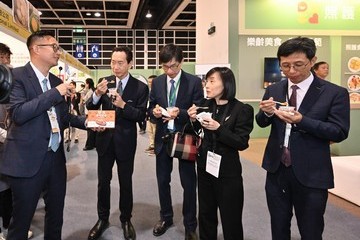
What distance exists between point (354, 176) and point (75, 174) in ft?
12.6

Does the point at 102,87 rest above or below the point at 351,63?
below

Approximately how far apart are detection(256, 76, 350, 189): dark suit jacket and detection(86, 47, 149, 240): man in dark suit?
1.32 m

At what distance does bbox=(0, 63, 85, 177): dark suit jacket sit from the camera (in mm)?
1846

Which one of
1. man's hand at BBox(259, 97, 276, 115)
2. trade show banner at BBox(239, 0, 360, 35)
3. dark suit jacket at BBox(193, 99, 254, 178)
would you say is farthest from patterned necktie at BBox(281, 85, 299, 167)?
trade show banner at BBox(239, 0, 360, 35)

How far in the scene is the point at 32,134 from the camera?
6.28 ft

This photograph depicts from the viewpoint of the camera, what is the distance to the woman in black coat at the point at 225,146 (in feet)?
6.76

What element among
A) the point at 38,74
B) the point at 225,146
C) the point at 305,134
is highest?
the point at 38,74

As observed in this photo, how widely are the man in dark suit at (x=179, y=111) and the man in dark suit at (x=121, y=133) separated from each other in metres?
0.16

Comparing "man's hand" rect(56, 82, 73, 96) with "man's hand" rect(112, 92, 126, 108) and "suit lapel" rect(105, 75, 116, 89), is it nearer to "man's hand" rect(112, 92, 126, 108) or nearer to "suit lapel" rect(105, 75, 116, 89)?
"man's hand" rect(112, 92, 126, 108)

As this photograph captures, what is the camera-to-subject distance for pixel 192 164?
2.69 metres

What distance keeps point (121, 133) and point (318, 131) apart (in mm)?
1546

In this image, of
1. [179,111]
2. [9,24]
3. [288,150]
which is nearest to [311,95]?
[288,150]

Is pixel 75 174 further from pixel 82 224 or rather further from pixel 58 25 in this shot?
pixel 58 25

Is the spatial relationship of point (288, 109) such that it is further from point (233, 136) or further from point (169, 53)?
point (169, 53)
